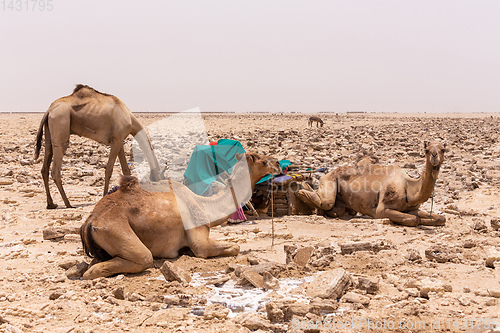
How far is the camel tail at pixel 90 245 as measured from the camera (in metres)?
5.75

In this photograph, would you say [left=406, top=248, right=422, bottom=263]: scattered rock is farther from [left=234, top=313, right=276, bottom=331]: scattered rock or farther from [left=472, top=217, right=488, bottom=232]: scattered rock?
[left=234, top=313, right=276, bottom=331]: scattered rock

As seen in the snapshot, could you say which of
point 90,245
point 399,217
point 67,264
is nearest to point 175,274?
point 90,245

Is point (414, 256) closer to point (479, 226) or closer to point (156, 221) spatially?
point (479, 226)

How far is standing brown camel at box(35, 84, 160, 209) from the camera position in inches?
416

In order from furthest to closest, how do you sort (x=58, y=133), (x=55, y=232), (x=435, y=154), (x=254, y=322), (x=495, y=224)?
1. (x=58, y=133)
2. (x=435, y=154)
3. (x=495, y=224)
4. (x=55, y=232)
5. (x=254, y=322)

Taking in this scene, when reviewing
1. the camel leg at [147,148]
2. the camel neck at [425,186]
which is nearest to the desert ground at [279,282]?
the camel neck at [425,186]

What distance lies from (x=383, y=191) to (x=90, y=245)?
6171 mm

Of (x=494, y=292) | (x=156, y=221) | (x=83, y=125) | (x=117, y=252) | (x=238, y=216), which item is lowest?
(x=238, y=216)

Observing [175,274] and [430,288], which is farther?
[175,274]

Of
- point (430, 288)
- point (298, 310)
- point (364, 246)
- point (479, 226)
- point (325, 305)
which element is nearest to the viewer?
point (298, 310)

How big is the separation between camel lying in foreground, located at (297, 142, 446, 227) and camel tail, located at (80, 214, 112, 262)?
5090 mm

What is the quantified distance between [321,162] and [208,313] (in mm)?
12025

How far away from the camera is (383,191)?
9812 millimetres

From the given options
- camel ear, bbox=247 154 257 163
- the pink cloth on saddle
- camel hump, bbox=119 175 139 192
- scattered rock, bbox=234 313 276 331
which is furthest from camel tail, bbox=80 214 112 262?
the pink cloth on saddle
